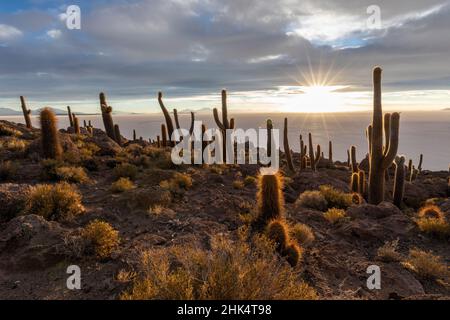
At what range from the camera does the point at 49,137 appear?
15266 mm

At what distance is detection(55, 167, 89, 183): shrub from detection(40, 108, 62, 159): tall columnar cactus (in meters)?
2.45

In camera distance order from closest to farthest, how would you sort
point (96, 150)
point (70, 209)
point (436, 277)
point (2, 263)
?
point (2, 263)
point (436, 277)
point (70, 209)
point (96, 150)

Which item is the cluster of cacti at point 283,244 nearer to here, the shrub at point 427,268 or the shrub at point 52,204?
the shrub at point 427,268

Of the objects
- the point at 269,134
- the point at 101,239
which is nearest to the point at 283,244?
the point at 101,239

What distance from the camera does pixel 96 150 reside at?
19562 mm

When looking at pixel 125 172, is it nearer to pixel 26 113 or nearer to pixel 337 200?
pixel 337 200

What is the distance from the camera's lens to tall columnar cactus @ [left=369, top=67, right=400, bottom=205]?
14359 mm

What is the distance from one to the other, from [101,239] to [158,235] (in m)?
1.49
